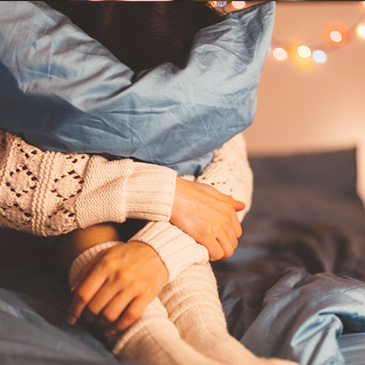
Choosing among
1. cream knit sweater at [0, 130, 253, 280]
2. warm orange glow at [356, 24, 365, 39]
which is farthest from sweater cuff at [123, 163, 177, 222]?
warm orange glow at [356, 24, 365, 39]

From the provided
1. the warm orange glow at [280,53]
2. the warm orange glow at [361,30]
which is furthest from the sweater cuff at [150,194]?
the warm orange glow at [361,30]

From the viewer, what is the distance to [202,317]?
0.52 meters

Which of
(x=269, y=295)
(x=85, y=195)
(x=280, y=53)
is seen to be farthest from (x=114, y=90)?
(x=280, y=53)

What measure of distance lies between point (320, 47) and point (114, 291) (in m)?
1.36

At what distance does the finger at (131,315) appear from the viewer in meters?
0.48

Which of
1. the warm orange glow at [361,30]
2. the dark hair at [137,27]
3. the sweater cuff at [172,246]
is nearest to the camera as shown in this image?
the sweater cuff at [172,246]

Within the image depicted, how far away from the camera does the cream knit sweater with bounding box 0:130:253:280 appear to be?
1.87ft

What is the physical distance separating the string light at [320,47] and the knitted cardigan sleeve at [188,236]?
92 centimetres

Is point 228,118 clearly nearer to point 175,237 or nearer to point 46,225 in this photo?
point 175,237

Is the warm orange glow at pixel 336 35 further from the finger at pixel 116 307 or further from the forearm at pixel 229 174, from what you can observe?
the finger at pixel 116 307

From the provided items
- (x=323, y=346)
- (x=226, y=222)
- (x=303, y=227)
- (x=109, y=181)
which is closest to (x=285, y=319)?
(x=323, y=346)

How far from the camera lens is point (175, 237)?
0.58 metres

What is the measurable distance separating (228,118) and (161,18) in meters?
0.21

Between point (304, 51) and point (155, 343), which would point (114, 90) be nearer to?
→ point (155, 343)
